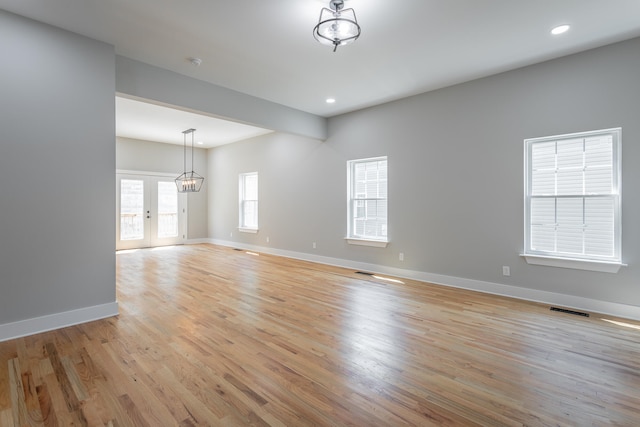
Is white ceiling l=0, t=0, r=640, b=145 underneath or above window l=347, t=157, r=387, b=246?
above

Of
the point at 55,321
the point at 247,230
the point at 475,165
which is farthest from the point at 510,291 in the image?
the point at 247,230

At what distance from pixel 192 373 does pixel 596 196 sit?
447 cm

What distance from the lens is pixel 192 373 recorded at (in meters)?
2.20

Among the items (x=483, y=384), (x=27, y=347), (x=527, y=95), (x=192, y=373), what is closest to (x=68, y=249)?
(x=27, y=347)

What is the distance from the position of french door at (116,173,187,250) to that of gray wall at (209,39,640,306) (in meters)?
4.48

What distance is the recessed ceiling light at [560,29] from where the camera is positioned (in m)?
3.07

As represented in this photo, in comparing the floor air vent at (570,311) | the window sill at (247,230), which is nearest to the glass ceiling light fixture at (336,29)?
the floor air vent at (570,311)

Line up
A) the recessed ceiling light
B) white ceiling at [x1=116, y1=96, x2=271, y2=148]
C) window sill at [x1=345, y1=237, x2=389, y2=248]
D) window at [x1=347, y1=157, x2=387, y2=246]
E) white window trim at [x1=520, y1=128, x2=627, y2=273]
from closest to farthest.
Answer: the recessed ceiling light
white window trim at [x1=520, y1=128, x2=627, y2=273]
window sill at [x1=345, y1=237, x2=389, y2=248]
window at [x1=347, y1=157, x2=387, y2=246]
white ceiling at [x1=116, y1=96, x2=271, y2=148]

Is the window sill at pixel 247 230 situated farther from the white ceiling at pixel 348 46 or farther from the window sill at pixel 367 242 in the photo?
the white ceiling at pixel 348 46

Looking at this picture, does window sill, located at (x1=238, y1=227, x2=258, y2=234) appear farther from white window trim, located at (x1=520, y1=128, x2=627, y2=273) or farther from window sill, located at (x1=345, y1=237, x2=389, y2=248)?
white window trim, located at (x1=520, y1=128, x2=627, y2=273)

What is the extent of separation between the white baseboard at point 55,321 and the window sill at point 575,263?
4.98 metres

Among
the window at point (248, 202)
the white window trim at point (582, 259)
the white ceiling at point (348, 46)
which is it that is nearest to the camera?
the white ceiling at point (348, 46)

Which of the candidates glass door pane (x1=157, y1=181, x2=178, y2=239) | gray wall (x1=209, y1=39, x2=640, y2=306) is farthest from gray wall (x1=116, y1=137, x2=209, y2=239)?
gray wall (x1=209, y1=39, x2=640, y2=306)

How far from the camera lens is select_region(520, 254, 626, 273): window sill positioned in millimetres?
3416
